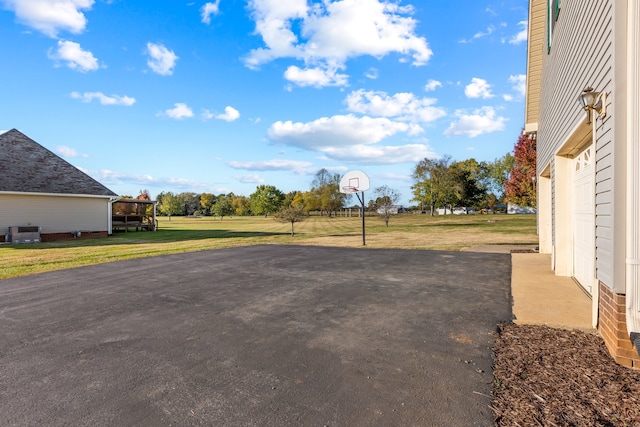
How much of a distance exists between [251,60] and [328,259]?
12.5m

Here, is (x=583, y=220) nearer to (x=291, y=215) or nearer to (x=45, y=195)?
(x=291, y=215)

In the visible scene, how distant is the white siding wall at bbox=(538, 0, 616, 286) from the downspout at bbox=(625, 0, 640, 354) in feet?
0.55

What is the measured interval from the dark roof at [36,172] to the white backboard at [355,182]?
47.8ft

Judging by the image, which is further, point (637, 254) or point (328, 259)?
point (328, 259)

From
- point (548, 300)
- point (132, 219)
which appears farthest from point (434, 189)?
point (548, 300)

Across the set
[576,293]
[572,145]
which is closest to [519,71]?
[572,145]

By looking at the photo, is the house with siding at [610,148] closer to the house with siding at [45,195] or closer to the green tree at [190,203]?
the house with siding at [45,195]

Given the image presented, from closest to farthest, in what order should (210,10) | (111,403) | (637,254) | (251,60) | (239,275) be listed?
1. (111,403)
2. (637,254)
3. (239,275)
4. (210,10)
5. (251,60)

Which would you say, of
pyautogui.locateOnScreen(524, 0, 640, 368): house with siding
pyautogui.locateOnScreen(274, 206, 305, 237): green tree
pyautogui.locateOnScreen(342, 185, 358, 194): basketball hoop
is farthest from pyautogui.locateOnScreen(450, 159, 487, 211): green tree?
pyautogui.locateOnScreen(524, 0, 640, 368): house with siding

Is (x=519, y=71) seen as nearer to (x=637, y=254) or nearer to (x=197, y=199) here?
(x=637, y=254)

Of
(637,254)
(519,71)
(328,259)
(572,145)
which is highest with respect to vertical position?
(519,71)

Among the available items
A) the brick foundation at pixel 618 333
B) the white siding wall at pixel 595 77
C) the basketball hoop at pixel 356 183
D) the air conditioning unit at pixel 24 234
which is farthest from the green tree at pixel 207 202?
the brick foundation at pixel 618 333

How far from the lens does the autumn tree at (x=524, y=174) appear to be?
2025 centimetres

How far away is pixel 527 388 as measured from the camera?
2.34 meters
